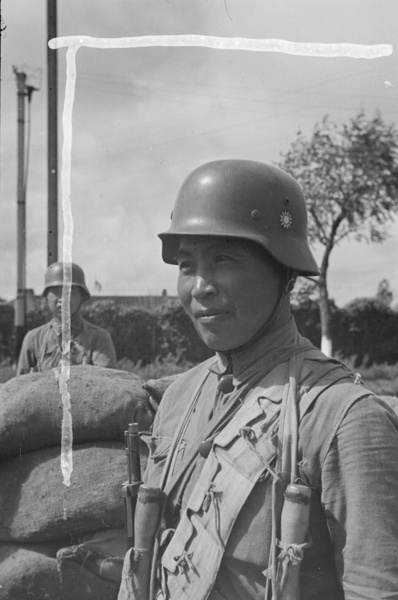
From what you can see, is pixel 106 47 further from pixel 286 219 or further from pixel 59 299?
pixel 59 299

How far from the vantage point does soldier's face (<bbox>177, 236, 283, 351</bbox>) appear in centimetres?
182

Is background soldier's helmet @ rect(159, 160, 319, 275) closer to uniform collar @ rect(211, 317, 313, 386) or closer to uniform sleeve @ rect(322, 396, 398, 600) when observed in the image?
uniform collar @ rect(211, 317, 313, 386)

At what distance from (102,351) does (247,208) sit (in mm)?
4326

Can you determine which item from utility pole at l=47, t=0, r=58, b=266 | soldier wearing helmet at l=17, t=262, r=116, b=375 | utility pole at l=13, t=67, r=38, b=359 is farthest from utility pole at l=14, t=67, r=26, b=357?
soldier wearing helmet at l=17, t=262, r=116, b=375

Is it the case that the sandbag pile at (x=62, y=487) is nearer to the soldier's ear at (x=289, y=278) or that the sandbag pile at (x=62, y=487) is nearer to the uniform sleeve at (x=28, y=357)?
the soldier's ear at (x=289, y=278)

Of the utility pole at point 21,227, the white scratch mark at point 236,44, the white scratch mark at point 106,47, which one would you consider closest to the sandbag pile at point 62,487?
the white scratch mark at point 106,47

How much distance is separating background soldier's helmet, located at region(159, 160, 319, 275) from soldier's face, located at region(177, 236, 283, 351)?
0.11ft

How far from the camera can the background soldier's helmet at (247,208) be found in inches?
72.8

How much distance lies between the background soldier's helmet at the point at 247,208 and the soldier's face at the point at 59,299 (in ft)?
14.3

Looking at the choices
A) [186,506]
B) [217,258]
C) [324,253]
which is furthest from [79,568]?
[324,253]

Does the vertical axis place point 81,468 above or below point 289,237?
below

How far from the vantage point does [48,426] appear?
3.80 m

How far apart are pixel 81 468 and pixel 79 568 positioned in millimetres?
490

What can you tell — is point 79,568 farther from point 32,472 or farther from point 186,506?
point 186,506
